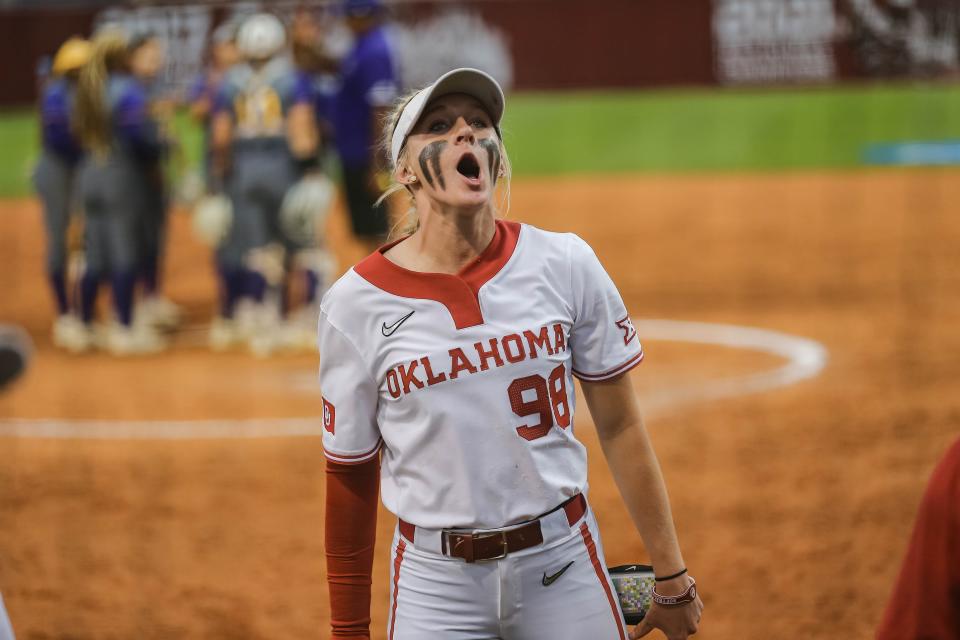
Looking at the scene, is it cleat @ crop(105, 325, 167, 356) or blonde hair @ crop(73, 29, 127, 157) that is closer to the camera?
blonde hair @ crop(73, 29, 127, 157)

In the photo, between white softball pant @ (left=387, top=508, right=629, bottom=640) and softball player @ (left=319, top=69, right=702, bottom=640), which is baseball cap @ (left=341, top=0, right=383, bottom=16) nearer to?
softball player @ (left=319, top=69, right=702, bottom=640)

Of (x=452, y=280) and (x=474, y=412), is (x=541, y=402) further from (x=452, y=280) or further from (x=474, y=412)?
(x=452, y=280)

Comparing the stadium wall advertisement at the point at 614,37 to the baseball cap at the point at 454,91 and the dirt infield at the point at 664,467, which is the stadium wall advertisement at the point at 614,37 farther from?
the baseball cap at the point at 454,91

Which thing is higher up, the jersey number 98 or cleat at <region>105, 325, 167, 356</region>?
the jersey number 98

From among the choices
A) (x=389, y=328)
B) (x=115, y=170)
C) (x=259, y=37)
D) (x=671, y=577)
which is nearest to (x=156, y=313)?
(x=115, y=170)

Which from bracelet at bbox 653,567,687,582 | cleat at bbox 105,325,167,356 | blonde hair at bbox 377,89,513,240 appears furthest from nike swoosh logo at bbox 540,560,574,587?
cleat at bbox 105,325,167,356

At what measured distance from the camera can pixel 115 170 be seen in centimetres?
1048

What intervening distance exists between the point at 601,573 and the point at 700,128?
2013 centimetres

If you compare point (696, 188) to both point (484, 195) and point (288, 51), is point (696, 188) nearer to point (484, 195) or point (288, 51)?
point (288, 51)

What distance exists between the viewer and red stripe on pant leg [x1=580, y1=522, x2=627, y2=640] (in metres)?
2.98

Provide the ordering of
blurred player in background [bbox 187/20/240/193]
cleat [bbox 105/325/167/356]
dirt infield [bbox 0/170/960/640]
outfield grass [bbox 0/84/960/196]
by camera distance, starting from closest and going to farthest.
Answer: dirt infield [bbox 0/170/960/640], cleat [bbox 105/325/167/356], blurred player in background [bbox 187/20/240/193], outfield grass [bbox 0/84/960/196]

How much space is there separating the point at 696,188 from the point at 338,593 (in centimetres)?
1622

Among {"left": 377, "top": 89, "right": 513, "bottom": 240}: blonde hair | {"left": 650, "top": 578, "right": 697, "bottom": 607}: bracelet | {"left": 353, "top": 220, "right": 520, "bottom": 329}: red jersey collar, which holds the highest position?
{"left": 377, "top": 89, "right": 513, "bottom": 240}: blonde hair

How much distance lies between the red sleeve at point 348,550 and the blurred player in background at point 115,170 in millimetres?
7845
